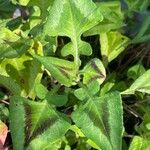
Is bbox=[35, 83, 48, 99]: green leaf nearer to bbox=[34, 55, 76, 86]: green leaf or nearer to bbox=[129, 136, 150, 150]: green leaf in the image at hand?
bbox=[34, 55, 76, 86]: green leaf

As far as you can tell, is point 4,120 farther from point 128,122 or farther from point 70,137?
point 128,122

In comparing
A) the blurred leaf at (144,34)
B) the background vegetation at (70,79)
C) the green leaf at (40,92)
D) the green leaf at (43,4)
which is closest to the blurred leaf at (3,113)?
the background vegetation at (70,79)

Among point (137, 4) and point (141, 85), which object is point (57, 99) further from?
point (137, 4)

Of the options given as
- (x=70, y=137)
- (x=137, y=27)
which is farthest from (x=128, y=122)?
(x=137, y=27)

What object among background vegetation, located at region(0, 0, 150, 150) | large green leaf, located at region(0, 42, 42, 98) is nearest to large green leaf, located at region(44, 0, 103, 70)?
background vegetation, located at region(0, 0, 150, 150)

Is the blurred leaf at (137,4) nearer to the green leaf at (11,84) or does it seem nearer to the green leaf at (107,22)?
the green leaf at (107,22)

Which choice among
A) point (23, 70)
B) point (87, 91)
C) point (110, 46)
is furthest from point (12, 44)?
point (110, 46)
